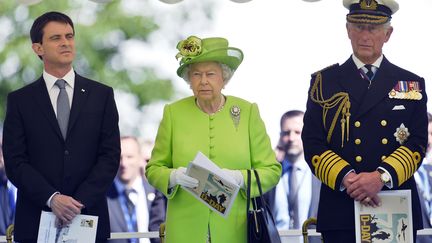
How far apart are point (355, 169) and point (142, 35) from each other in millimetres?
2248

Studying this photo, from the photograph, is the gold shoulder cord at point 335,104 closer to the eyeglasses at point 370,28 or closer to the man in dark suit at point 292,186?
the eyeglasses at point 370,28

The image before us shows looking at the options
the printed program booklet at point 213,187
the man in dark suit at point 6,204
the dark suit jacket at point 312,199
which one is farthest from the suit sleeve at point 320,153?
the man in dark suit at point 6,204

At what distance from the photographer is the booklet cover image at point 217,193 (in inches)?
271

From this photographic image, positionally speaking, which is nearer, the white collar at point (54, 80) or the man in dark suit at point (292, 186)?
the white collar at point (54, 80)

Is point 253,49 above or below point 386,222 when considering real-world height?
above

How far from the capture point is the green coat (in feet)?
23.4

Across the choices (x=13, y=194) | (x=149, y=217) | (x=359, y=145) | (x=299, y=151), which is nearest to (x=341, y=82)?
(x=359, y=145)

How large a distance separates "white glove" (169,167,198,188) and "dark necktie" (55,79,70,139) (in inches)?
26.3

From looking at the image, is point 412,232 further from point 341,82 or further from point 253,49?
point 253,49

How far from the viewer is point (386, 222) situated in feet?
23.2

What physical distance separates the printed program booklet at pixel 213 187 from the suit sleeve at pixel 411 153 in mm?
879

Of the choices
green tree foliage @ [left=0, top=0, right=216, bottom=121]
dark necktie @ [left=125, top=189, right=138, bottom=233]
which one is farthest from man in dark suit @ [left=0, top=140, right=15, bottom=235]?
dark necktie @ [left=125, top=189, right=138, bottom=233]

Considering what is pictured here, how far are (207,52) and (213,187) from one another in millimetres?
804

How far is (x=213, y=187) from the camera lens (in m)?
6.92
